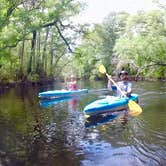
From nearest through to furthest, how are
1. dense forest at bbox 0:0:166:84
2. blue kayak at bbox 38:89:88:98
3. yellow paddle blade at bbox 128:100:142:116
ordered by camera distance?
yellow paddle blade at bbox 128:100:142:116 < blue kayak at bbox 38:89:88:98 < dense forest at bbox 0:0:166:84

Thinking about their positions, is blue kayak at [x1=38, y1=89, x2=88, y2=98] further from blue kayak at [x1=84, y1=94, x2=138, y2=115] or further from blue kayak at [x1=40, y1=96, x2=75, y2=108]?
blue kayak at [x1=84, y1=94, x2=138, y2=115]

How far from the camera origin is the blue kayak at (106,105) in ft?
45.3

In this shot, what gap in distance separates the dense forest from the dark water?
9308 mm

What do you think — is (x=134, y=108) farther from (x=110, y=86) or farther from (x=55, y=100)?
(x=55, y=100)

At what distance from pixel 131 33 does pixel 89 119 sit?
2428cm

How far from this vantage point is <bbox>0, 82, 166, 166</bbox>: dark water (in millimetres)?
7891

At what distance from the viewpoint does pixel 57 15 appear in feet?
89.6

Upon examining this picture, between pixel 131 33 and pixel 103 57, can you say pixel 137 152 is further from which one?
pixel 103 57

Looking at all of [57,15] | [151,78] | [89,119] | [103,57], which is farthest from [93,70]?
[89,119]

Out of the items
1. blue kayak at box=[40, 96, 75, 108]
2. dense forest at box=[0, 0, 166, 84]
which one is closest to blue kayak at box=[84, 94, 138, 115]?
blue kayak at box=[40, 96, 75, 108]

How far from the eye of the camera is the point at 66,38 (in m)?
37.1

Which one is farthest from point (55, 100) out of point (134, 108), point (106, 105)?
point (134, 108)

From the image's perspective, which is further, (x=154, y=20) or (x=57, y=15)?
(x=154, y=20)

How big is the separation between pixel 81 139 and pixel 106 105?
463 cm
